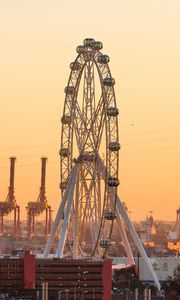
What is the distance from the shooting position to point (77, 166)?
12119cm

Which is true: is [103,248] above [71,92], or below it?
below

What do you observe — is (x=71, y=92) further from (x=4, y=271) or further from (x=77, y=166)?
(x=4, y=271)

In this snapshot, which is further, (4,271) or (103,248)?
(4,271)

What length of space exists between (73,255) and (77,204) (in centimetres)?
696

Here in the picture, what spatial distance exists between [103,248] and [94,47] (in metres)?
17.7

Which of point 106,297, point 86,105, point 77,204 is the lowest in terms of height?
point 106,297

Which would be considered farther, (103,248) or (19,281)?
(19,281)

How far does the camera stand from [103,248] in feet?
396

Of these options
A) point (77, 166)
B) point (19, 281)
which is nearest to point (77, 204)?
point (77, 166)

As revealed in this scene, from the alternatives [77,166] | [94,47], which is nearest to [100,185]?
[77,166]

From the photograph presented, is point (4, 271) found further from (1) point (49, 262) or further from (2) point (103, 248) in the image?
(2) point (103, 248)

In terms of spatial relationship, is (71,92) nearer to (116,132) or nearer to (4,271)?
(116,132)

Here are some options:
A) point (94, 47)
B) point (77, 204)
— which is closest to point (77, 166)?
point (77, 204)

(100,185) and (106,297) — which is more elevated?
(100,185)
